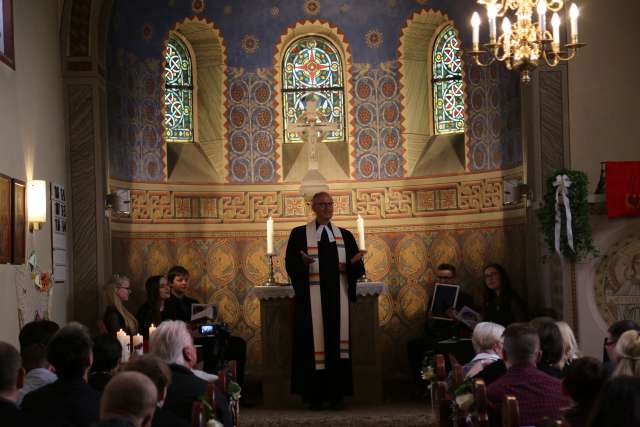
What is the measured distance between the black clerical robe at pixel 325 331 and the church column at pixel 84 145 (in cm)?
245

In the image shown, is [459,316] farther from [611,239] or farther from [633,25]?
[633,25]

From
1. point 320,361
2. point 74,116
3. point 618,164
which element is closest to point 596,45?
point 618,164

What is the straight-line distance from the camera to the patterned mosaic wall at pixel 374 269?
12945 mm

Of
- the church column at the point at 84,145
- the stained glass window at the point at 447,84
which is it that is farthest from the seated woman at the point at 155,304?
the stained glass window at the point at 447,84

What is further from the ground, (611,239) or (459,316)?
(611,239)

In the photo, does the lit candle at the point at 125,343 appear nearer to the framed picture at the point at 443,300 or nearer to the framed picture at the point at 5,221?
the framed picture at the point at 5,221

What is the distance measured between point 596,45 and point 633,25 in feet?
1.45

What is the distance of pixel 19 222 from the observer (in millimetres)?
9312

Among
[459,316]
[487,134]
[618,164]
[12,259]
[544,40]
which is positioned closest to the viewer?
[544,40]

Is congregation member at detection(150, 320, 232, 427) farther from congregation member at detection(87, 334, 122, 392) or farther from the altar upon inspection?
the altar

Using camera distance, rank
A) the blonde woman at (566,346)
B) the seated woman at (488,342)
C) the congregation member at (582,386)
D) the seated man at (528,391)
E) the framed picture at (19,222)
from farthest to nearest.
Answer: the framed picture at (19,222) → the seated woman at (488,342) → the blonde woman at (566,346) → the seated man at (528,391) → the congregation member at (582,386)

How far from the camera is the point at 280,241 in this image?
13336 mm

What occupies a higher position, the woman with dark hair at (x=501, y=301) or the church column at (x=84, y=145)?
the church column at (x=84, y=145)

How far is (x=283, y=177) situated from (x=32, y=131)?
4.10 m
